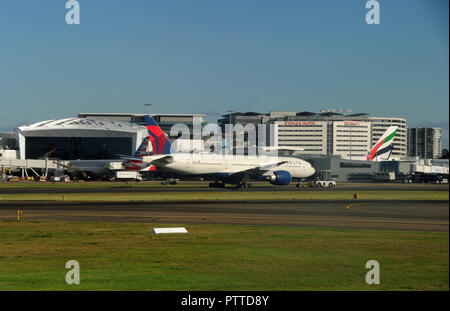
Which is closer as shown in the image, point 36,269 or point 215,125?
point 36,269

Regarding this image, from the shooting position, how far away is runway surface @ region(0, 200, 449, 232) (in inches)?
1521

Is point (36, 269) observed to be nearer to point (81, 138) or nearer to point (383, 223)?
point (383, 223)

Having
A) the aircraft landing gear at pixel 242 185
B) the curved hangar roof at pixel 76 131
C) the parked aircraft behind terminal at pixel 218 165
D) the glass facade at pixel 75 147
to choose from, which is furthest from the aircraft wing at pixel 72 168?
the aircraft landing gear at pixel 242 185

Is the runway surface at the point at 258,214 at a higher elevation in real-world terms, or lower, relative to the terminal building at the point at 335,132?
lower

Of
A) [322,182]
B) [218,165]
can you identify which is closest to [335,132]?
[322,182]

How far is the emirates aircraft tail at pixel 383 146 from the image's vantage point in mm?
108312

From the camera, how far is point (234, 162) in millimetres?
94438

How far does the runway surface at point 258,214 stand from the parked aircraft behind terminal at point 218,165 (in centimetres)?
3773

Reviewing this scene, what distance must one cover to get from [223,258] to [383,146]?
93468 mm

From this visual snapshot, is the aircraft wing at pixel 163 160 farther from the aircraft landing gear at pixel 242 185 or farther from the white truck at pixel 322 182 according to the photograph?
the white truck at pixel 322 182
